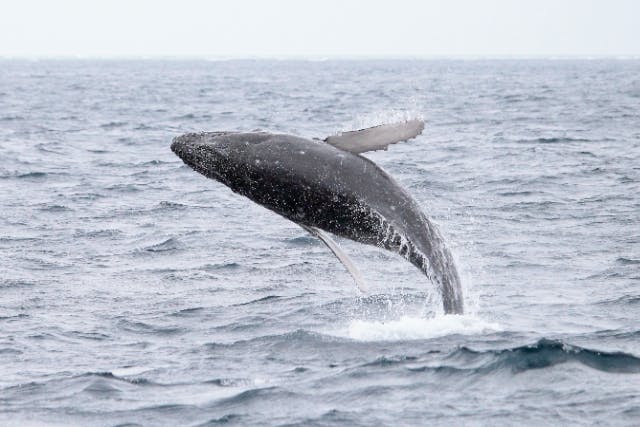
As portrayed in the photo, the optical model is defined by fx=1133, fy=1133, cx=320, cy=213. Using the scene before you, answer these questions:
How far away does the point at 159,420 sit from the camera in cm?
1051

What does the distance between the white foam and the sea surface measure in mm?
42

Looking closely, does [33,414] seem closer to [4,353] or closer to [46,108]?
[4,353]

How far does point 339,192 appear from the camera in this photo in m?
11.5

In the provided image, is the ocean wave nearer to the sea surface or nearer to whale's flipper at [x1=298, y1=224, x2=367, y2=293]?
the sea surface

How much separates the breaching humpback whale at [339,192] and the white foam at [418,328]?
106cm

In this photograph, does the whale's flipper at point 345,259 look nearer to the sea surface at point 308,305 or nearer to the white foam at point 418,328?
the sea surface at point 308,305

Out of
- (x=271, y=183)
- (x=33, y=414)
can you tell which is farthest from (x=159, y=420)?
(x=271, y=183)

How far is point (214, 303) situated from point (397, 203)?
455 centimetres

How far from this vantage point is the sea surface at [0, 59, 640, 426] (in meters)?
10.8

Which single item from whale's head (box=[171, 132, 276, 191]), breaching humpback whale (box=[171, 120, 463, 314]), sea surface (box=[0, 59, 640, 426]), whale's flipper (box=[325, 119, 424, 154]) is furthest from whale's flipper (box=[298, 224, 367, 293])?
whale's flipper (box=[325, 119, 424, 154])

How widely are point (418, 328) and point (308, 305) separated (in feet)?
7.44

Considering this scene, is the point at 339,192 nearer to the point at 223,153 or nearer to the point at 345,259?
the point at 345,259

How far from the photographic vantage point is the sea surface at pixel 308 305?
35.6 ft

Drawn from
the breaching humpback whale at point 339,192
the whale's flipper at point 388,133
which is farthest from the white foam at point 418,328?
the whale's flipper at point 388,133
